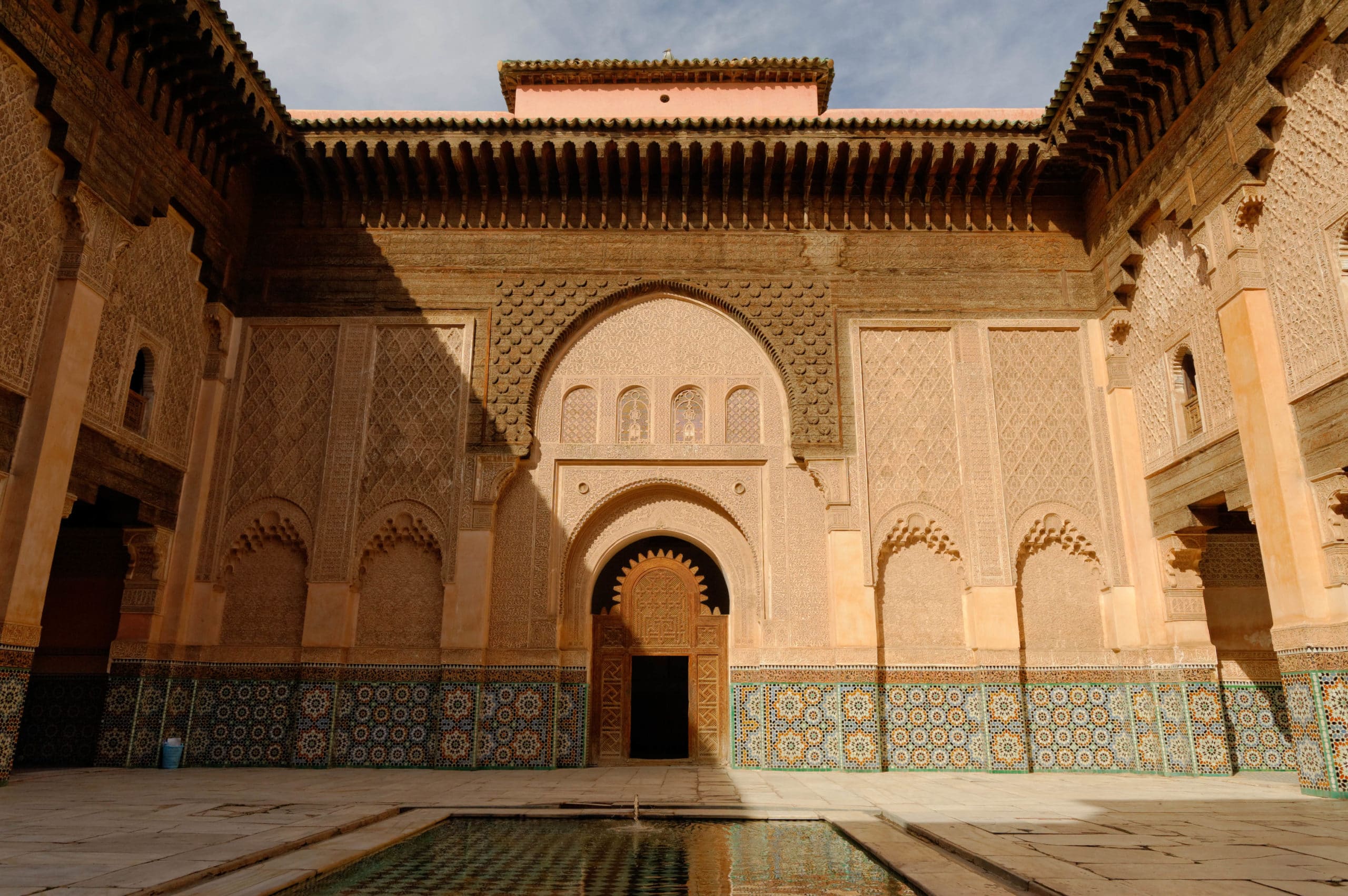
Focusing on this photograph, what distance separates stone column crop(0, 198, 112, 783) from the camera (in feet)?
16.8

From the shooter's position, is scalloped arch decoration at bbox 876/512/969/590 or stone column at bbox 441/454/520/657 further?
scalloped arch decoration at bbox 876/512/969/590

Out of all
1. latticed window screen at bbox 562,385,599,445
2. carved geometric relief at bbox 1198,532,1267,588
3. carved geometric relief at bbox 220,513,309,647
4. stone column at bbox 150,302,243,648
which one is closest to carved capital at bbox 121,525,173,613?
stone column at bbox 150,302,243,648

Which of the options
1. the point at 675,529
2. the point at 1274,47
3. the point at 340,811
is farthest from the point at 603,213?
the point at 340,811

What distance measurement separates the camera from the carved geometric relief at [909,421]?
7.13 metres

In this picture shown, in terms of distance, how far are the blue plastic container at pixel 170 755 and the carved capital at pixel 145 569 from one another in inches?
39.7

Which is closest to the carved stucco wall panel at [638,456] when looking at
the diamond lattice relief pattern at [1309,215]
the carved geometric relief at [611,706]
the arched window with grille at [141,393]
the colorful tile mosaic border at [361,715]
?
the colorful tile mosaic border at [361,715]

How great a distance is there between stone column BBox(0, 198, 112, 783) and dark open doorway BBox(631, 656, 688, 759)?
4188 mm

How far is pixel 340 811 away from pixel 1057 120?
701 centimetres

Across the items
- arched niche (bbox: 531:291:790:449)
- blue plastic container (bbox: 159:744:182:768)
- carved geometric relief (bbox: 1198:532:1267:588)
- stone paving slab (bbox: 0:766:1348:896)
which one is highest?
arched niche (bbox: 531:291:790:449)

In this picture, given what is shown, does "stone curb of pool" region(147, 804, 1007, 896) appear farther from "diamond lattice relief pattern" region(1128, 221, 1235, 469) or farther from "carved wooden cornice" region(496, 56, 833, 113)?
"carved wooden cornice" region(496, 56, 833, 113)

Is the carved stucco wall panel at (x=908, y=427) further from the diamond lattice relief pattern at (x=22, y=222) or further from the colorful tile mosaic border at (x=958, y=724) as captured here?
the diamond lattice relief pattern at (x=22, y=222)

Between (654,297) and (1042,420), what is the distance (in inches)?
134

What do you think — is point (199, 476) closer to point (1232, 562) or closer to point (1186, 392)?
point (1186, 392)

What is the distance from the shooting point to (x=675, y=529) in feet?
24.1
